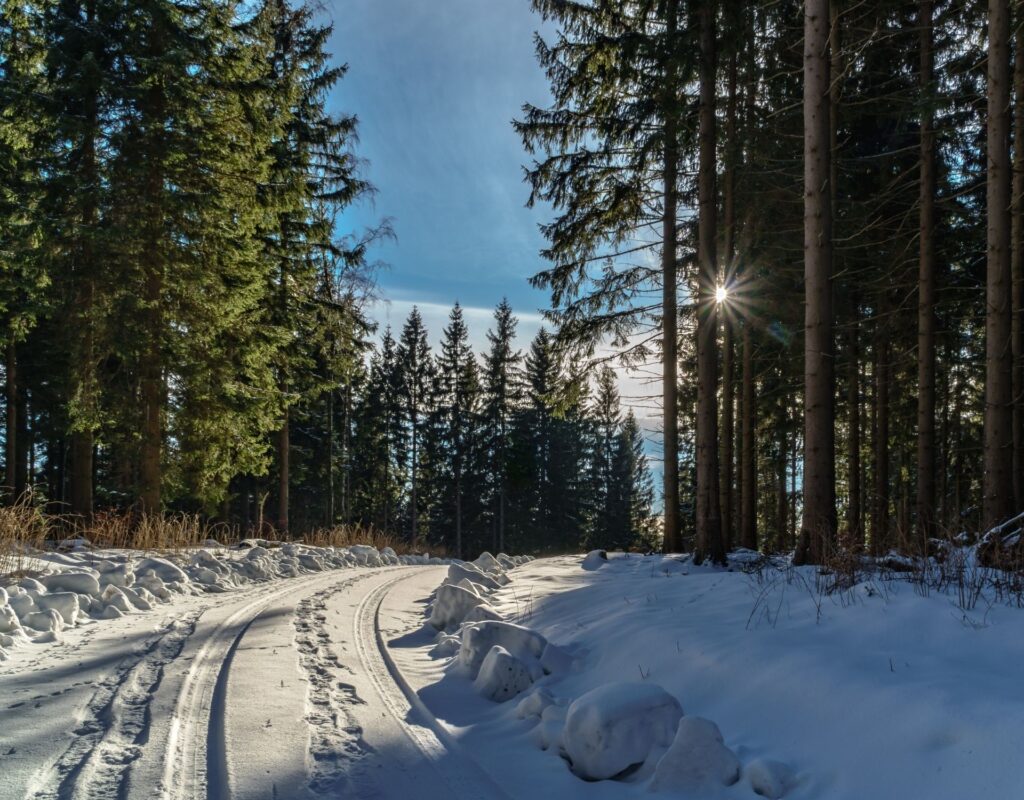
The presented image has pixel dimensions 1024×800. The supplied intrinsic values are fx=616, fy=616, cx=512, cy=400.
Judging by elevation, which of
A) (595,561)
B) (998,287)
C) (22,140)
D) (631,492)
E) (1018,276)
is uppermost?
(22,140)

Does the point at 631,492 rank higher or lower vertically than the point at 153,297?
lower

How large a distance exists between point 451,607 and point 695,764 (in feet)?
13.8

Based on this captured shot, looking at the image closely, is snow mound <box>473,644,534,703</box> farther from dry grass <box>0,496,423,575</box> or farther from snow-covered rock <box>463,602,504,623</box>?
dry grass <box>0,496,423,575</box>

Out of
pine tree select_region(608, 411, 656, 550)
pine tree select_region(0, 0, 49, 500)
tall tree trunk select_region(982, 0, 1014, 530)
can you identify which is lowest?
pine tree select_region(608, 411, 656, 550)

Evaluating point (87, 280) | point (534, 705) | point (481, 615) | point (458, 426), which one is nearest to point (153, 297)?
point (87, 280)

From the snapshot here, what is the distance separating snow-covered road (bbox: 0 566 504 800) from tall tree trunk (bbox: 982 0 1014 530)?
763 cm

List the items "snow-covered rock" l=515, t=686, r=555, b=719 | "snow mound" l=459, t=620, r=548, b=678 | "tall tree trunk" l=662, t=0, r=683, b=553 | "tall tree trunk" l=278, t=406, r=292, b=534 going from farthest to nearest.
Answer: "tall tree trunk" l=278, t=406, r=292, b=534
"tall tree trunk" l=662, t=0, r=683, b=553
"snow mound" l=459, t=620, r=548, b=678
"snow-covered rock" l=515, t=686, r=555, b=719

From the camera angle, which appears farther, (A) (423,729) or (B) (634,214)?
(B) (634,214)

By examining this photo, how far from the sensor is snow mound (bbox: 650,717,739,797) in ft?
9.69

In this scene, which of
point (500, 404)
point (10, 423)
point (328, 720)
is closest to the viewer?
point (328, 720)

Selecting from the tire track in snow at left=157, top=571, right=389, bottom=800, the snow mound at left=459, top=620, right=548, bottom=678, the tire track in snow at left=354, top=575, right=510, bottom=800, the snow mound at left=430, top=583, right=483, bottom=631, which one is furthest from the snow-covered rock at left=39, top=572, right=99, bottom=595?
the snow mound at left=459, top=620, right=548, bottom=678

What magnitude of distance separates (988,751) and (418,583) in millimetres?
9181

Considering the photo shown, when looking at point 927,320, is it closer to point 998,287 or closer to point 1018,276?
point 1018,276

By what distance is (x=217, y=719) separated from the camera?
3.51m
